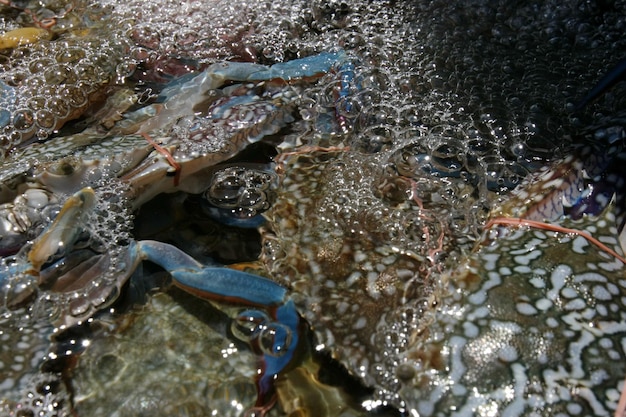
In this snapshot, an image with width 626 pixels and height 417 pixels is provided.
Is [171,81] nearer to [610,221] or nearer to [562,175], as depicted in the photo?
[562,175]

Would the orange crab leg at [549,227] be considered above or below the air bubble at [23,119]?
above

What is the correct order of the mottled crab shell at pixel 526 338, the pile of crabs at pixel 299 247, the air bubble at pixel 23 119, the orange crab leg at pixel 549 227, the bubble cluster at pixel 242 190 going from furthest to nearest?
the air bubble at pixel 23 119 → the bubble cluster at pixel 242 190 → the orange crab leg at pixel 549 227 → the pile of crabs at pixel 299 247 → the mottled crab shell at pixel 526 338

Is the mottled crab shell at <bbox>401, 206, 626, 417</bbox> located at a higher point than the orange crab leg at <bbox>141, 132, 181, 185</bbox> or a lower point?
higher

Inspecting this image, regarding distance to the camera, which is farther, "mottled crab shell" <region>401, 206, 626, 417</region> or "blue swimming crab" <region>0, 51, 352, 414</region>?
"blue swimming crab" <region>0, 51, 352, 414</region>

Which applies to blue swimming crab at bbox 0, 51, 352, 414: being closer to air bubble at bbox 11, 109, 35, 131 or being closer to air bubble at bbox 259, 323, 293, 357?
air bubble at bbox 259, 323, 293, 357

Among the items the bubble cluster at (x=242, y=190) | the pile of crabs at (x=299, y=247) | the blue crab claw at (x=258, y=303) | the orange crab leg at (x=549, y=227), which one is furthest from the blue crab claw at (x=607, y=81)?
the blue crab claw at (x=258, y=303)

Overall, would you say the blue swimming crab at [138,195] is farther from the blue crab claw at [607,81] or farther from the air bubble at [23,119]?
the blue crab claw at [607,81]

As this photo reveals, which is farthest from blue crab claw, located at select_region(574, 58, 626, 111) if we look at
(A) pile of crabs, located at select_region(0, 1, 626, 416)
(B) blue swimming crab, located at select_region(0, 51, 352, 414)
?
(B) blue swimming crab, located at select_region(0, 51, 352, 414)

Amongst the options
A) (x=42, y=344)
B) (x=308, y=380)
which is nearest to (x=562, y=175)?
(x=308, y=380)
